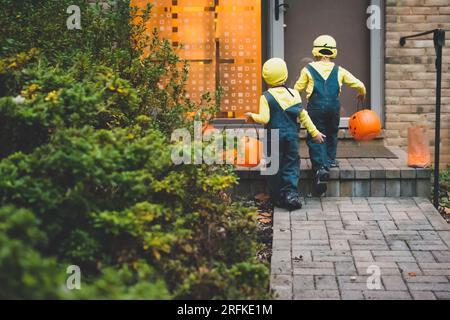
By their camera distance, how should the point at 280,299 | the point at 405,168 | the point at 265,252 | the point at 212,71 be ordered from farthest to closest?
the point at 212,71, the point at 405,168, the point at 265,252, the point at 280,299

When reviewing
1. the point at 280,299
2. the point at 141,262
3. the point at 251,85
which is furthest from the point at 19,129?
the point at 251,85

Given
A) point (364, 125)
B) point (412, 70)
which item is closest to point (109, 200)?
point (364, 125)

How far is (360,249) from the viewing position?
5.77 m

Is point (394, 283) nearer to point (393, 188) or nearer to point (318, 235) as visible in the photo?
point (318, 235)

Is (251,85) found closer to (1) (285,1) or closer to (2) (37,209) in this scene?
(1) (285,1)

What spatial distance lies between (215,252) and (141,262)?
2.64 ft

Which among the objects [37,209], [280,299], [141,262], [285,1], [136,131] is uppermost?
[285,1]

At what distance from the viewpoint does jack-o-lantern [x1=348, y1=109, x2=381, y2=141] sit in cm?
772

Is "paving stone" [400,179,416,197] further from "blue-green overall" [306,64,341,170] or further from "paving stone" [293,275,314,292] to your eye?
"paving stone" [293,275,314,292]

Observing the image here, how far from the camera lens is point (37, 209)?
4094 mm

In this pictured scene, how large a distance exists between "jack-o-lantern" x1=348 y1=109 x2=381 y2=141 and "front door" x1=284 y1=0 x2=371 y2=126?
112 cm

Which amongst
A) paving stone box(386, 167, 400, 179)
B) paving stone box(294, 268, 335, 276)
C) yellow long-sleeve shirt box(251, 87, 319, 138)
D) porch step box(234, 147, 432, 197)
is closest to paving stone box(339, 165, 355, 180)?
porch step box(234, 147, 432, 197)

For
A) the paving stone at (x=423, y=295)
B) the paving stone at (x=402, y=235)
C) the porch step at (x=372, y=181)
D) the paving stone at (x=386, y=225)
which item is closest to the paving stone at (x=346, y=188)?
the porch step at (x=372, y=181)

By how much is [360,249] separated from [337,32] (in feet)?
13.2
